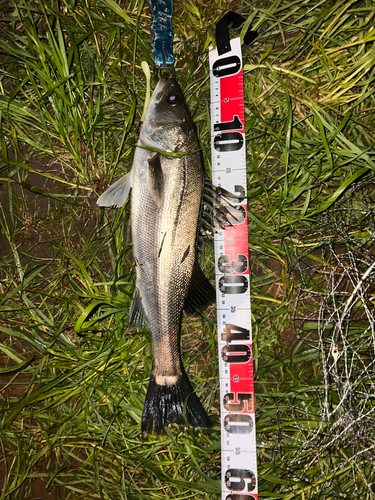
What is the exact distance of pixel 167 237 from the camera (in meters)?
2.21

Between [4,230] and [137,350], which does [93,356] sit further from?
[4,230]

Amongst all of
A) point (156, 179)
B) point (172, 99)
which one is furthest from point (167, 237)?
point (172, 99)

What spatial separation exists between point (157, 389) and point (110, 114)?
6.42 feet

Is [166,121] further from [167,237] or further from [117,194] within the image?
[167,237]

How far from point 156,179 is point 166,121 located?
0.38 metres

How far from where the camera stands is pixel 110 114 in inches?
100

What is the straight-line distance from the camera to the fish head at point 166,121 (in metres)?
2.20

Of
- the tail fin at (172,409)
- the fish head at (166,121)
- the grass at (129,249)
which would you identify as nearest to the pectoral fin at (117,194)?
the grass at (129,249)

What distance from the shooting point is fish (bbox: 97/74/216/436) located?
7.20 ft

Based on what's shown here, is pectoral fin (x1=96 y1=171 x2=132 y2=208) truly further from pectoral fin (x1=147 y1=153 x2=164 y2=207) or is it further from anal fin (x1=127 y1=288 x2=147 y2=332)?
anal fin (x1=127 y1=288 x2=147 y2=332)

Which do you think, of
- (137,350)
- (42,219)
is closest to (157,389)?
(137,350)

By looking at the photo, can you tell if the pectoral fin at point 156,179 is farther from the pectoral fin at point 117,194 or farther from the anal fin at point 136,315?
the anal fin at point 136,315

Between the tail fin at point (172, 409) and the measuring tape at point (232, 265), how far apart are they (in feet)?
0.57

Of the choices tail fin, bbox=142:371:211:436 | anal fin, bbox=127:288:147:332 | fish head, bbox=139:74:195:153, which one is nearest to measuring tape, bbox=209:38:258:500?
tail fin, bbox=142:371:211:436
